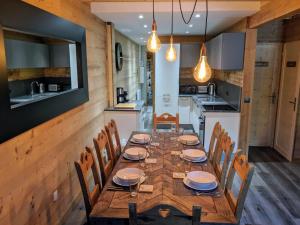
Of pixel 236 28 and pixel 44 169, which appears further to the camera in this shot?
pixel 236 28

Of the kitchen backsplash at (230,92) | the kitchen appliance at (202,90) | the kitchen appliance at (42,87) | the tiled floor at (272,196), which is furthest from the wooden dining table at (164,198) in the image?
the kitchen appliance at (202,90)

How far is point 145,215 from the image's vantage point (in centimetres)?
113

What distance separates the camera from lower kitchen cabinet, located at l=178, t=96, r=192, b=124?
6191 mm

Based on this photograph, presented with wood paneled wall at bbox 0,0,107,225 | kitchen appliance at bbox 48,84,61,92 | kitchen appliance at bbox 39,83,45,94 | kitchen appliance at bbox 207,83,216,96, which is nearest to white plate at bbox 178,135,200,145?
wood paneled wall at bbox 0,0,107,225

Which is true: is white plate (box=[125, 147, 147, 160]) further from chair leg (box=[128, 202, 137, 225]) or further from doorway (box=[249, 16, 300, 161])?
doorway (box=[249, 16, 300, 161])

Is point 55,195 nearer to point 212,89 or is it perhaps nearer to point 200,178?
point 200,178

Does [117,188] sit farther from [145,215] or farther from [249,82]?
[249,82]

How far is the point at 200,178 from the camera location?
1926 millimetres

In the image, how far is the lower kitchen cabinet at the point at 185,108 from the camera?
619 cm

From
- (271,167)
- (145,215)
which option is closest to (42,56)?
(145,215)

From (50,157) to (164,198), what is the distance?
1230mm

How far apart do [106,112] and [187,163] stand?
236 centimetres

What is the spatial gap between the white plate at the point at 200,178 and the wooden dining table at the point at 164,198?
0.07 meters

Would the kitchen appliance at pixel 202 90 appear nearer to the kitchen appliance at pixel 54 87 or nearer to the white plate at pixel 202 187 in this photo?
the kitchen appliance at pixel 54 87
